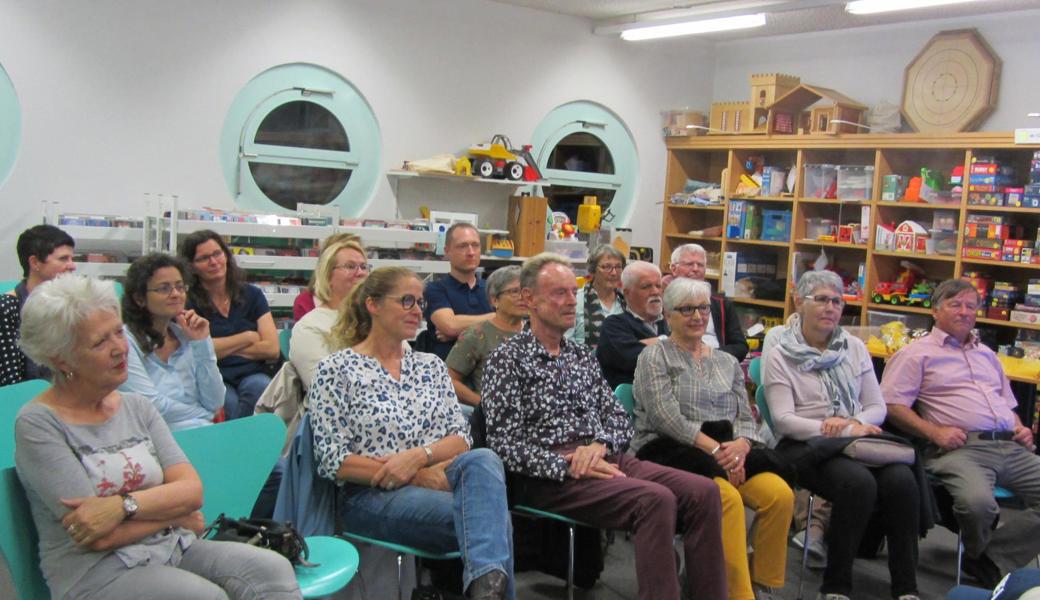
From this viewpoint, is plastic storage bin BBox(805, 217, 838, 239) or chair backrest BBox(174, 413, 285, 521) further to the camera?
plastic storage bin BBox(805, 217, 838, 239)

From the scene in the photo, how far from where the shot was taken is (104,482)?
2.12m

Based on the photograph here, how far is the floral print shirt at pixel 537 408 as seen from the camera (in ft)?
9.93

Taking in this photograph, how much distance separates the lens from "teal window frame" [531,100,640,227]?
24.5 ft

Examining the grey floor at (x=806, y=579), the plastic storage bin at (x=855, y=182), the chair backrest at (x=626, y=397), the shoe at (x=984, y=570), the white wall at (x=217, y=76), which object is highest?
the white wall at (x=217, y=76)

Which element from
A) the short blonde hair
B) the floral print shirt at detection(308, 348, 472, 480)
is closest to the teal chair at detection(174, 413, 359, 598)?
the floral print shirt at detection(308, 348, 472, 480)

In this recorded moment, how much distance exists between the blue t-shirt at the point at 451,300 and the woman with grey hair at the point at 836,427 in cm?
154

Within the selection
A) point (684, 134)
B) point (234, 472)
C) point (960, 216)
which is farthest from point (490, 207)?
point (234, 472)

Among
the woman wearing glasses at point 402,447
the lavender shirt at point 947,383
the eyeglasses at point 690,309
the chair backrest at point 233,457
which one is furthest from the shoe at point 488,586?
the lavender shirt at point 947,383

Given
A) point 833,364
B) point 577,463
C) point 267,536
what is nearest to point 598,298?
point 833,364

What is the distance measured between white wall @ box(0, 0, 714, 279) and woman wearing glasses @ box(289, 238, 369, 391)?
2.18 meters

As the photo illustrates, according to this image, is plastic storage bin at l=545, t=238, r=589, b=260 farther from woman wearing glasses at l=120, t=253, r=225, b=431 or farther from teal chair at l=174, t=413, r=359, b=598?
teal chair at l=174, t=413, r=359, b=598

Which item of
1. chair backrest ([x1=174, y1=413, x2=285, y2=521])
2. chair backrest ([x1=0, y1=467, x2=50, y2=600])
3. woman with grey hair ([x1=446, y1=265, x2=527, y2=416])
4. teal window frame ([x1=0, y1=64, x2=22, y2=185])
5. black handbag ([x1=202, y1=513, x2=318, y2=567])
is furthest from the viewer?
teal window frame ([x1=0, y1=64, x2=22, y2=185])

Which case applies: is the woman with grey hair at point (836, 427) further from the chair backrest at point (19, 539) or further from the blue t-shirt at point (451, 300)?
the chair backrest at point (19, 539)

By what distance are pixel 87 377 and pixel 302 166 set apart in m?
4.41
